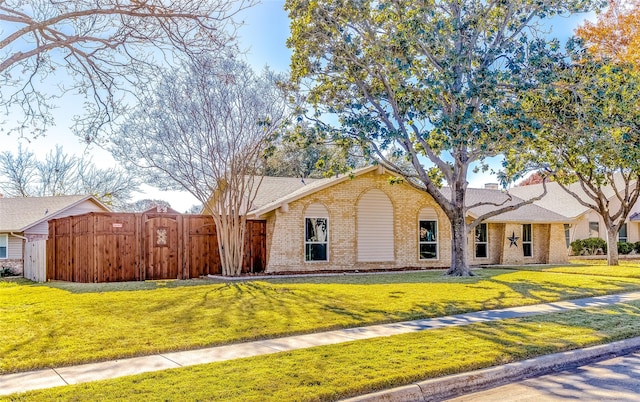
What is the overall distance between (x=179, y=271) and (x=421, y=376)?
14.5m

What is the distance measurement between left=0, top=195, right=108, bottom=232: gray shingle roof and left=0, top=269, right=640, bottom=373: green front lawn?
15016mm

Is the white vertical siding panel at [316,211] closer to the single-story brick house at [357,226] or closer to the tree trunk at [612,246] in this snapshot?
the single-story brick house at [357,226]

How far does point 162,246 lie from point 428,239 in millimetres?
11456

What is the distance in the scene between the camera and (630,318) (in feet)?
32.8

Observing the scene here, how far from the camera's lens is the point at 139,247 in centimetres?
1836

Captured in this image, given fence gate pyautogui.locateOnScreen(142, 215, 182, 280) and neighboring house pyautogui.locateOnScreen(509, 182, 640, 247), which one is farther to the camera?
neighboring house pyautogui.locateOnScreen(509, 182, 640, 247)

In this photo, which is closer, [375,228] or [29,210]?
[375,228]

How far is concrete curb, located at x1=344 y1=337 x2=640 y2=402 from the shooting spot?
18.8 feet

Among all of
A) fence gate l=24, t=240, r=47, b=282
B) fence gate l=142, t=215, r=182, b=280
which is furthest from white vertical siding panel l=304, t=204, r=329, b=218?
fence gate l=24, t=240, r=47, b=282

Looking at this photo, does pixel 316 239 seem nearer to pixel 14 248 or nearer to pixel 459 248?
pixel 459 248

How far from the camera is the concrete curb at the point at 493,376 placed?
5730 millimetres

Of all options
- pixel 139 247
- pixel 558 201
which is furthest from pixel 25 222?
pixel 558 201

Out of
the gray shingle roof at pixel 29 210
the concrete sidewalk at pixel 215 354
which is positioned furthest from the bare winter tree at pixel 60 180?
the concrete sidewalk at pixel 215 354

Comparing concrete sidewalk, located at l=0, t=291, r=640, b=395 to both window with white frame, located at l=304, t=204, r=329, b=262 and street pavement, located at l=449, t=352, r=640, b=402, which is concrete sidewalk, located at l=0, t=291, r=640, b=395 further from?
window with white frame, located at l=304, t=204, r=329, b=262
